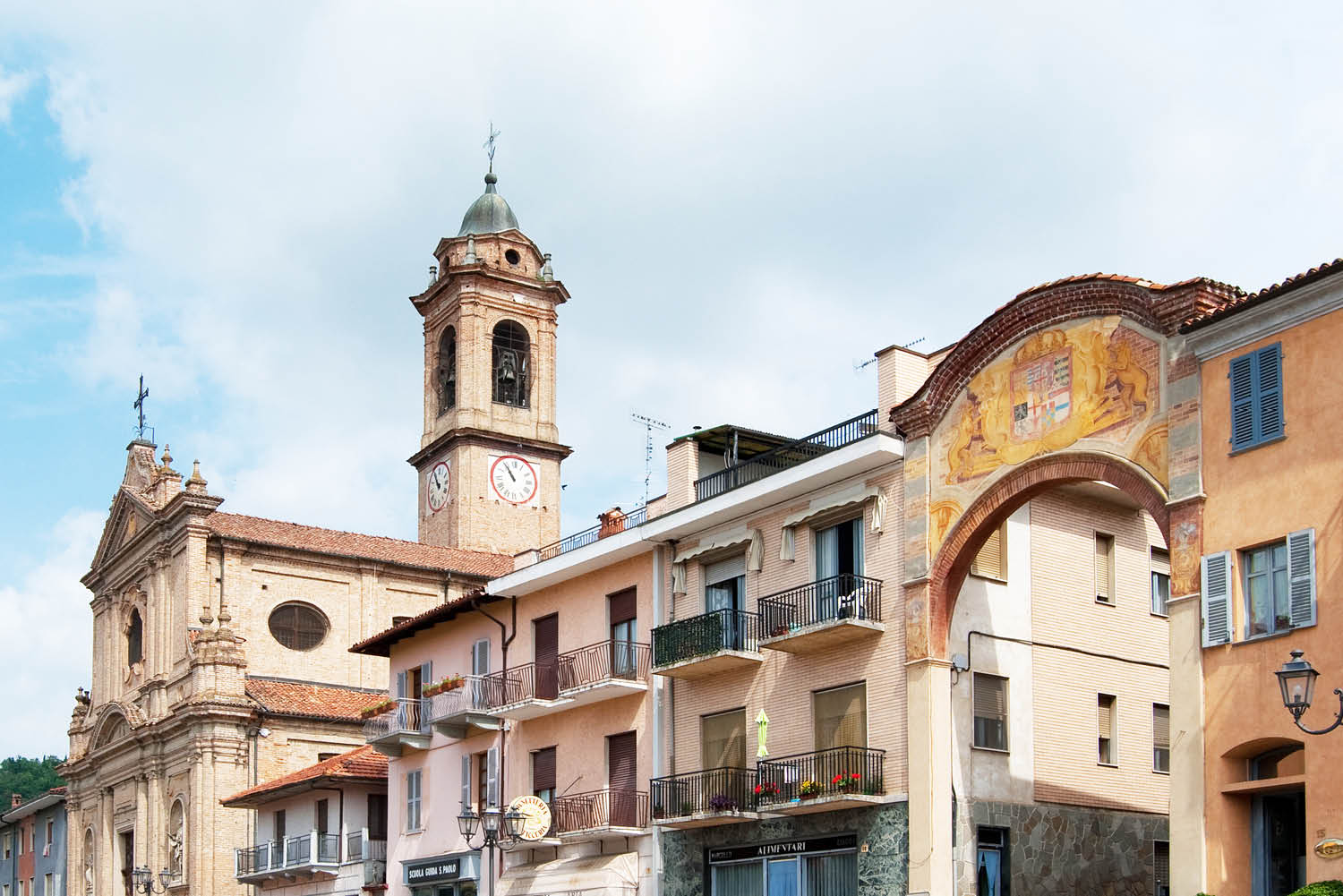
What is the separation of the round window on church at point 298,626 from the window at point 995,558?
3769 centimetres

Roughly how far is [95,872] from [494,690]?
35.3 m

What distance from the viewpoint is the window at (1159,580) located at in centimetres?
3456

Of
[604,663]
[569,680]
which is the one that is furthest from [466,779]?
[604,663]

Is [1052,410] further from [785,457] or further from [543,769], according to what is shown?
[543,769]

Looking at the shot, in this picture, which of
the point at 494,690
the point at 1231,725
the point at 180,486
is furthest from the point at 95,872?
the point at 1231,725

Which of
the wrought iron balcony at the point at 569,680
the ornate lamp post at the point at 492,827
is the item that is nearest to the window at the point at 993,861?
the wrought iron balcony at the point at 569,680

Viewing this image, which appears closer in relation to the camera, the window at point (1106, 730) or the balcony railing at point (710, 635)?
the window at point (1106, 730)

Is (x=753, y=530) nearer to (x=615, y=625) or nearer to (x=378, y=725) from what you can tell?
(x=615, y=625)

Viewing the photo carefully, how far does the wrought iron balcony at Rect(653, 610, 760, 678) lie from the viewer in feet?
109

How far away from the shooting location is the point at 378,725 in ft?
149

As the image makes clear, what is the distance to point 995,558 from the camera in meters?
31.9

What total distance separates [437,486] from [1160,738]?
45763 millimetres

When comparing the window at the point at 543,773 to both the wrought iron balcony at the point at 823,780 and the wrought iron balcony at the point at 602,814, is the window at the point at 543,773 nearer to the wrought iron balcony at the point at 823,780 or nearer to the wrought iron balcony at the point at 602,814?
the wrought iron balcony at the point at 602,814

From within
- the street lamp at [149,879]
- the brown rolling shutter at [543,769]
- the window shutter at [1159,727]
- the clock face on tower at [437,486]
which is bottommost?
the street lamp at [149,879]
